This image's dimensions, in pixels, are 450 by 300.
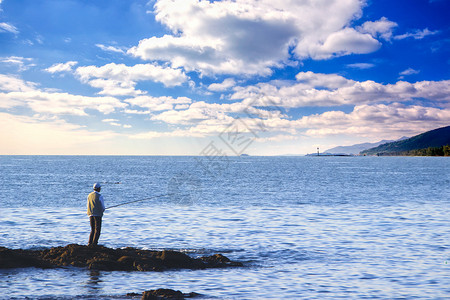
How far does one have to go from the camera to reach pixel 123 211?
37062 millimetres

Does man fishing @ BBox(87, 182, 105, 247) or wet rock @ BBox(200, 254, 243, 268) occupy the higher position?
man fishing @ BBox(87, 182, 105, 247)

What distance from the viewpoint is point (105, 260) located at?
1697 centimetres

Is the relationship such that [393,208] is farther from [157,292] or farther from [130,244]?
[157,292]

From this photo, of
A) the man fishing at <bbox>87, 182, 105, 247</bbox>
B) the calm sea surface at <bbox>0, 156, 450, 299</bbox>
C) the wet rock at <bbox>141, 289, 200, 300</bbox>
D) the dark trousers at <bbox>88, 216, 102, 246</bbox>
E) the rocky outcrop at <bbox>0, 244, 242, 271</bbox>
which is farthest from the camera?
the dark trousers at <bbox>88, 216, 102, 246</bbox>

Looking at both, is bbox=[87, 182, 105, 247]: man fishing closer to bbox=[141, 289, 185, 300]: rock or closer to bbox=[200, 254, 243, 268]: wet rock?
bbox=[200, 254, 243, 268]: wet rock

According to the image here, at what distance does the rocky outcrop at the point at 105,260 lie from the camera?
16.8 meters

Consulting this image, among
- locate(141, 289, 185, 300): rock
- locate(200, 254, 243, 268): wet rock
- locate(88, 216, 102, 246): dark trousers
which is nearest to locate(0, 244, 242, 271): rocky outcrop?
locate(200, 254, 243, 268): wet rock

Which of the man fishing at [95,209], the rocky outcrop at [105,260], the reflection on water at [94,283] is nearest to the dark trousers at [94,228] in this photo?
the man fishing at [95,209]

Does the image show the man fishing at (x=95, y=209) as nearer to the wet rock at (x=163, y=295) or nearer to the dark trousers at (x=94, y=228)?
the dark trousers at (x=94, y=228)

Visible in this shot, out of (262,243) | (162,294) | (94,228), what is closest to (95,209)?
(94,228)

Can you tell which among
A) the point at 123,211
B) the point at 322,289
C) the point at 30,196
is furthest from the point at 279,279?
the point at 30,196

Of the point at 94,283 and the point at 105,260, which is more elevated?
the point at 105,260

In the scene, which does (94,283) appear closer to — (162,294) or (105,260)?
(105,260)

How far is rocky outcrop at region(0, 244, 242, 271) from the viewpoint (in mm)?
16844
